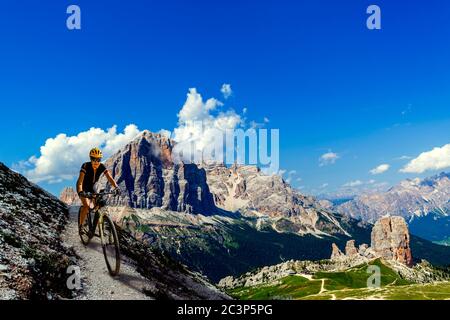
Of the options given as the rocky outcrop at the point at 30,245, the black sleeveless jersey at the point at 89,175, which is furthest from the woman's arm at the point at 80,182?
the rocky outcrop at the point at 30,245

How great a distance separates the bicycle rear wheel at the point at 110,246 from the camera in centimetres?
2200

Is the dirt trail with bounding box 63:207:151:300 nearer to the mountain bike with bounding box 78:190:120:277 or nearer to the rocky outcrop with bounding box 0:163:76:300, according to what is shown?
the mountain bike with bounding box 78:190:120:277

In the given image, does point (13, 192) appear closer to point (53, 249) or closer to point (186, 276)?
point (53, 249)

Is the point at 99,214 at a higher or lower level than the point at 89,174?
lower

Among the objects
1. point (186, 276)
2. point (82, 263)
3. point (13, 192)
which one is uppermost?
point (13, 192)

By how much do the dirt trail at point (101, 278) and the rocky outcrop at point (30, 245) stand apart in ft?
2.77

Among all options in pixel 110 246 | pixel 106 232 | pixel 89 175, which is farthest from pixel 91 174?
pixel 110 246

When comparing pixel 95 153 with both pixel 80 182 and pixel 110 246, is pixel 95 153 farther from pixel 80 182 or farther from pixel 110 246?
Result: pixel 110 246

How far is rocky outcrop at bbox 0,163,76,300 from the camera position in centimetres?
1903

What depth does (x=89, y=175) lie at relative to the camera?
23.7 m

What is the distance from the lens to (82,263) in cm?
2480

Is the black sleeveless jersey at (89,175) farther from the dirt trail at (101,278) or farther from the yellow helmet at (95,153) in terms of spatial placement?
the dirt trail at (101,278)
